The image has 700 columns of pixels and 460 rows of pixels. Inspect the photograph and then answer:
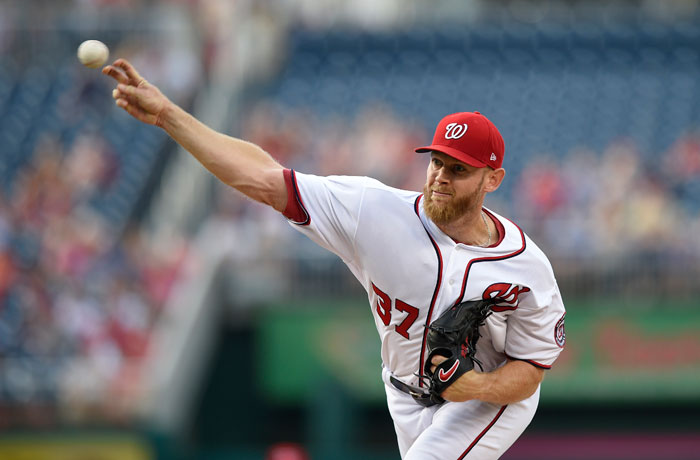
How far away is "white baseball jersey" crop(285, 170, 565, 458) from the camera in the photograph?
13.1ft

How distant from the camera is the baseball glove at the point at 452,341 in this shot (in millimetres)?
3922

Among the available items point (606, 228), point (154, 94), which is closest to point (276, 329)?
point (606, 228)

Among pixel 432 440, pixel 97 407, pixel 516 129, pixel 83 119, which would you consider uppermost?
pixel 516 129

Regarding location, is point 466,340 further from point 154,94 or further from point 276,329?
point 276,329

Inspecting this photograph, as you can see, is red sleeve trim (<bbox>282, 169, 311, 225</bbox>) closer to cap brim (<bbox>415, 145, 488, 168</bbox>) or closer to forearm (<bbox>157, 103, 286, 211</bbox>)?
forearm (<bbox>157, 103, 286, 211</bbox>)

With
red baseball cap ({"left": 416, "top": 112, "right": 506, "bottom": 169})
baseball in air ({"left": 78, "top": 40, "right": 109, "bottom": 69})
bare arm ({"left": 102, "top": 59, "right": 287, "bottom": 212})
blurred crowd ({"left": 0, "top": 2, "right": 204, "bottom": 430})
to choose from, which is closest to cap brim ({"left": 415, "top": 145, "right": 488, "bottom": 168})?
red baseball cap ({"left": 416, "top": 112, "right": 506, "bottom": 169})

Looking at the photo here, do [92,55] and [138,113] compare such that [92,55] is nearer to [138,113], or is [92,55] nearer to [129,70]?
[129,70]

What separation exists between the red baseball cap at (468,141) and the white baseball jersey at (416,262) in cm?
31

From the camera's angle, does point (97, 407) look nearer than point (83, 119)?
Yes

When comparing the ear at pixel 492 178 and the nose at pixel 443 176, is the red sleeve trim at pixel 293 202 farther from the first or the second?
the ear at pixel 492 178

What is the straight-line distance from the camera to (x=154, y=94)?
145 inches

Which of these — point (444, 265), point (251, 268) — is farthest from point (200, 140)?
point (251, 268)

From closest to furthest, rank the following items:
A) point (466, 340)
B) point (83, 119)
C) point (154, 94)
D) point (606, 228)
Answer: point (154, 94)
point (466, 340)
point (606, 228)
point (83, 119)

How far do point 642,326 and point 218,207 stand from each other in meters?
4.60
